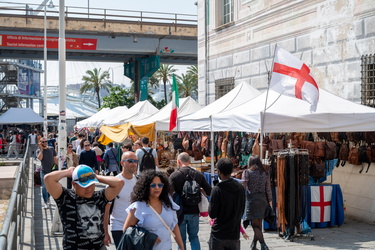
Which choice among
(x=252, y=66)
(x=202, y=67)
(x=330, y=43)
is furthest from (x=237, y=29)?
(x=330, y=43)

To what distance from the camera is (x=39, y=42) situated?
30.9 meters

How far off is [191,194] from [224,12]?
14.1 meters

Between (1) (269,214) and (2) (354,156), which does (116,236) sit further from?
(2) (354,156)

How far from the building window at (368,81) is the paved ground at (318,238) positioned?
288 centimetres

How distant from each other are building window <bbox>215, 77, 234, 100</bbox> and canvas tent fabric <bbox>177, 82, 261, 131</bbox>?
5033 mm

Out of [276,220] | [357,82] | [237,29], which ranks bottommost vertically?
[276,220]

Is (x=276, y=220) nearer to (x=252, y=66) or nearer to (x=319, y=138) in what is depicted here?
(x=319, y=138)

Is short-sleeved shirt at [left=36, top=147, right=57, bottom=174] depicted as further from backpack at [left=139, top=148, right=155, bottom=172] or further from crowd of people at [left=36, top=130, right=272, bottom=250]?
crowd of people at [left=36, top=130, right=272, bottom=250]

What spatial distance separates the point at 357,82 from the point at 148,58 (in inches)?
979

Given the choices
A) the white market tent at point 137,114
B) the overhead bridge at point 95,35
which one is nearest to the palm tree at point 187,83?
the overhead bridge at point 95,35

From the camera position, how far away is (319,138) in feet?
42.3

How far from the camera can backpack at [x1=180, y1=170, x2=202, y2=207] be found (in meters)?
6.96

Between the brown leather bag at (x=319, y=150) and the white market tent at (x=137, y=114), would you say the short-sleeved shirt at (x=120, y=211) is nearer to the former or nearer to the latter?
the brown leather bag at (x=319, y=150)

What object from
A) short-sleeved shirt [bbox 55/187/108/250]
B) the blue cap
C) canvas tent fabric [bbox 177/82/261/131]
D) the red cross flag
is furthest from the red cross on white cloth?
the blue cap
